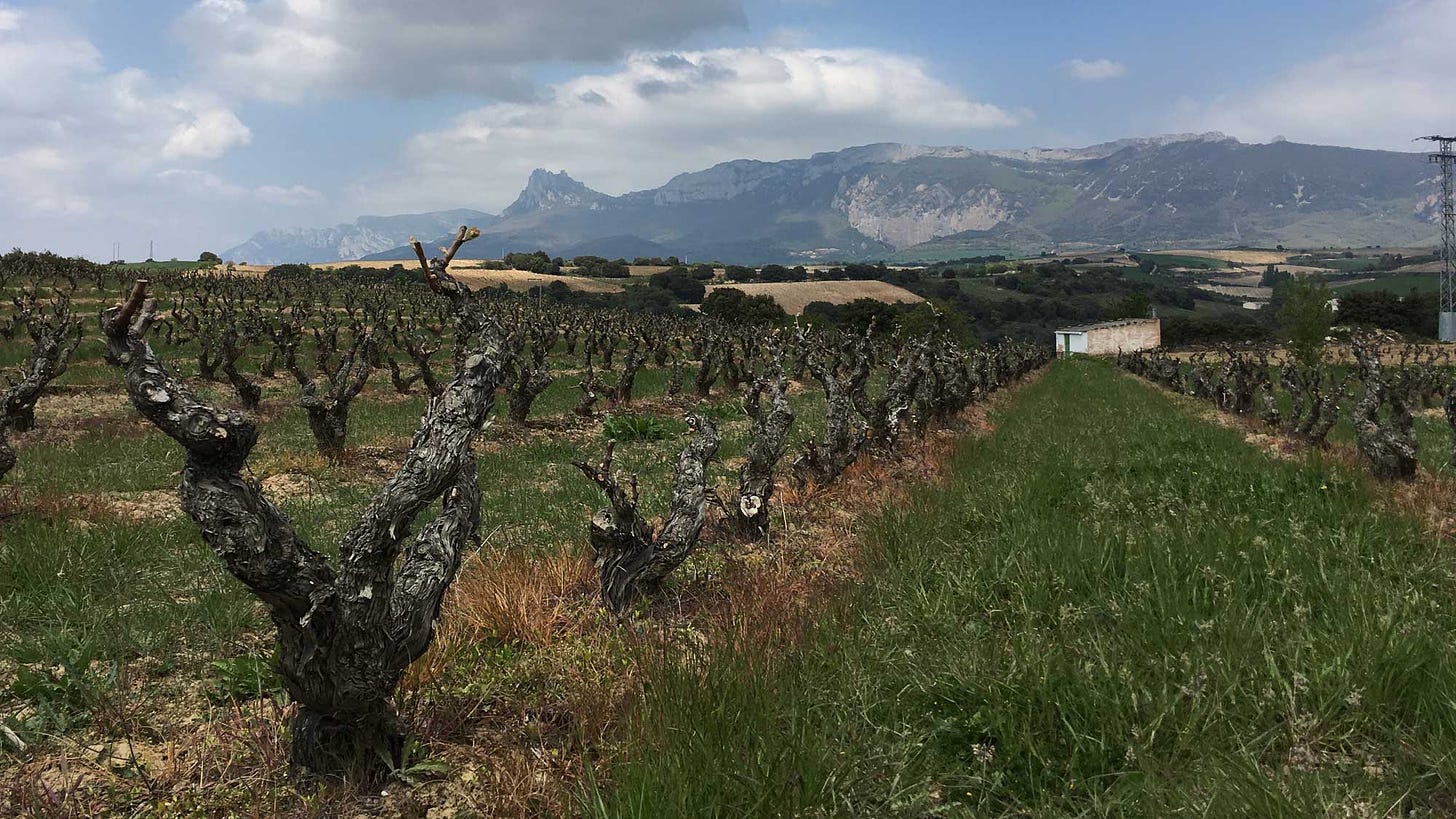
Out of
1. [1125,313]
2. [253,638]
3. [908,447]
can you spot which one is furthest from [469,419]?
[1125,313]

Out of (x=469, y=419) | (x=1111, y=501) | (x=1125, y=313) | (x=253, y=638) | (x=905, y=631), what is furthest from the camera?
(x=1125, y=313)

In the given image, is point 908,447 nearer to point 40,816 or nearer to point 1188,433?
point 1188,433

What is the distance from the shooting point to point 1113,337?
10000 centimetres

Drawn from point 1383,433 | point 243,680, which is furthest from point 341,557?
point 1383,433

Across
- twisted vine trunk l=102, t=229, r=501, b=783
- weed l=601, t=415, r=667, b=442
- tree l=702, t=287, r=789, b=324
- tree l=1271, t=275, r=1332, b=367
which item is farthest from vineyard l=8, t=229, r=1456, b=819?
tree l=702, t=287, r=789, b=324

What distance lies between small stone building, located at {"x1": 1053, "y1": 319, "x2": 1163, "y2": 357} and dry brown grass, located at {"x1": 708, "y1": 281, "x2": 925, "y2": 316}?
97.1ft

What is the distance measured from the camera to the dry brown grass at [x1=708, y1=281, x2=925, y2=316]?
391 feet

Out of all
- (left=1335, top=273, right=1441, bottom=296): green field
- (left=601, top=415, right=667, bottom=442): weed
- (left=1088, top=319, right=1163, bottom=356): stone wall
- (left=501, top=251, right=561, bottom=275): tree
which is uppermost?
(left=501, top=251, right=561, bottom=275): tree

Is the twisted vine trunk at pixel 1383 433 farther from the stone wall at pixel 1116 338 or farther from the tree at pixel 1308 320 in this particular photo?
the stone wall at pixel 1116 338

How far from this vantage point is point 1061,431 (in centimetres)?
1764

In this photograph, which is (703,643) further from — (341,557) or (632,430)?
(632,430)

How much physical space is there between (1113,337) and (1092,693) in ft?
356

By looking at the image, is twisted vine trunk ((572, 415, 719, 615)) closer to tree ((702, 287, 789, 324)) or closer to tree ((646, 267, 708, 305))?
tree ((702, 287, 789, 324))

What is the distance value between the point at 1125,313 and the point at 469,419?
14453cm
